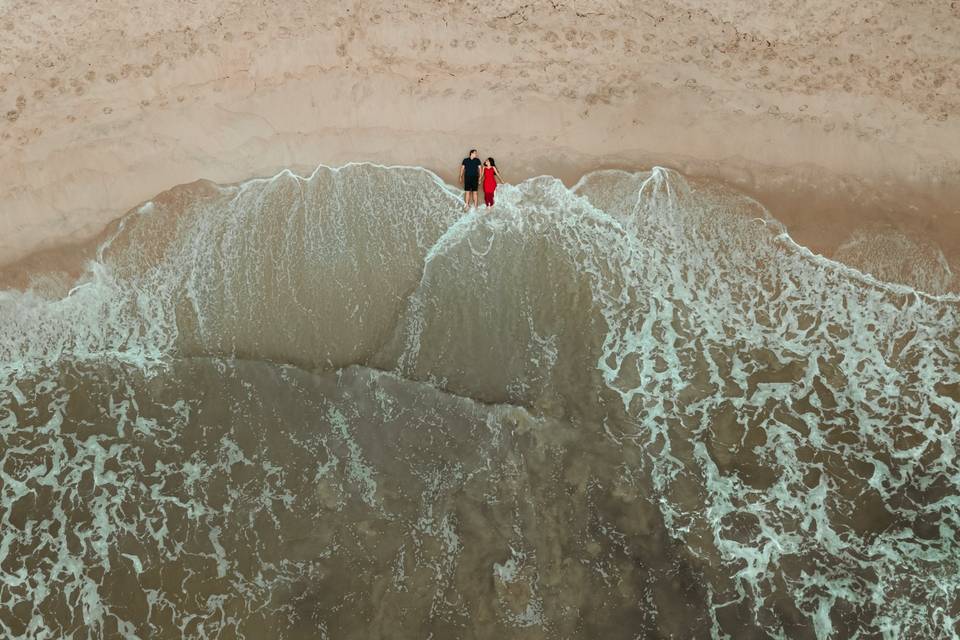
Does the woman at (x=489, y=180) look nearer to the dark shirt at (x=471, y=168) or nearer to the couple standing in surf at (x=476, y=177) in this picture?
the couple standing in surf at (x=476, y=177)

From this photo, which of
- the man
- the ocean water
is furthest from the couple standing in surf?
the ocean water

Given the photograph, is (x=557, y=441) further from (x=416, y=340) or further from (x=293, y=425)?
(x=293, y=425)

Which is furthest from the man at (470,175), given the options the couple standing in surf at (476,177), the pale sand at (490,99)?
the pale sand at (490,99)

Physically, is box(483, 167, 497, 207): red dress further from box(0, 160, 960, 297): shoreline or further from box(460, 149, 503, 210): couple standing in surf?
box(0, 160, 960, 297): shoreline

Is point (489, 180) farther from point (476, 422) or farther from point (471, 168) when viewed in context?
point (476, 422)

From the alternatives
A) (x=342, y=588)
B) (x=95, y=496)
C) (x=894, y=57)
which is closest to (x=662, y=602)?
(x=342, y=588)

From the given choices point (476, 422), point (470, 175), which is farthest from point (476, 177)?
point (476, 422)
